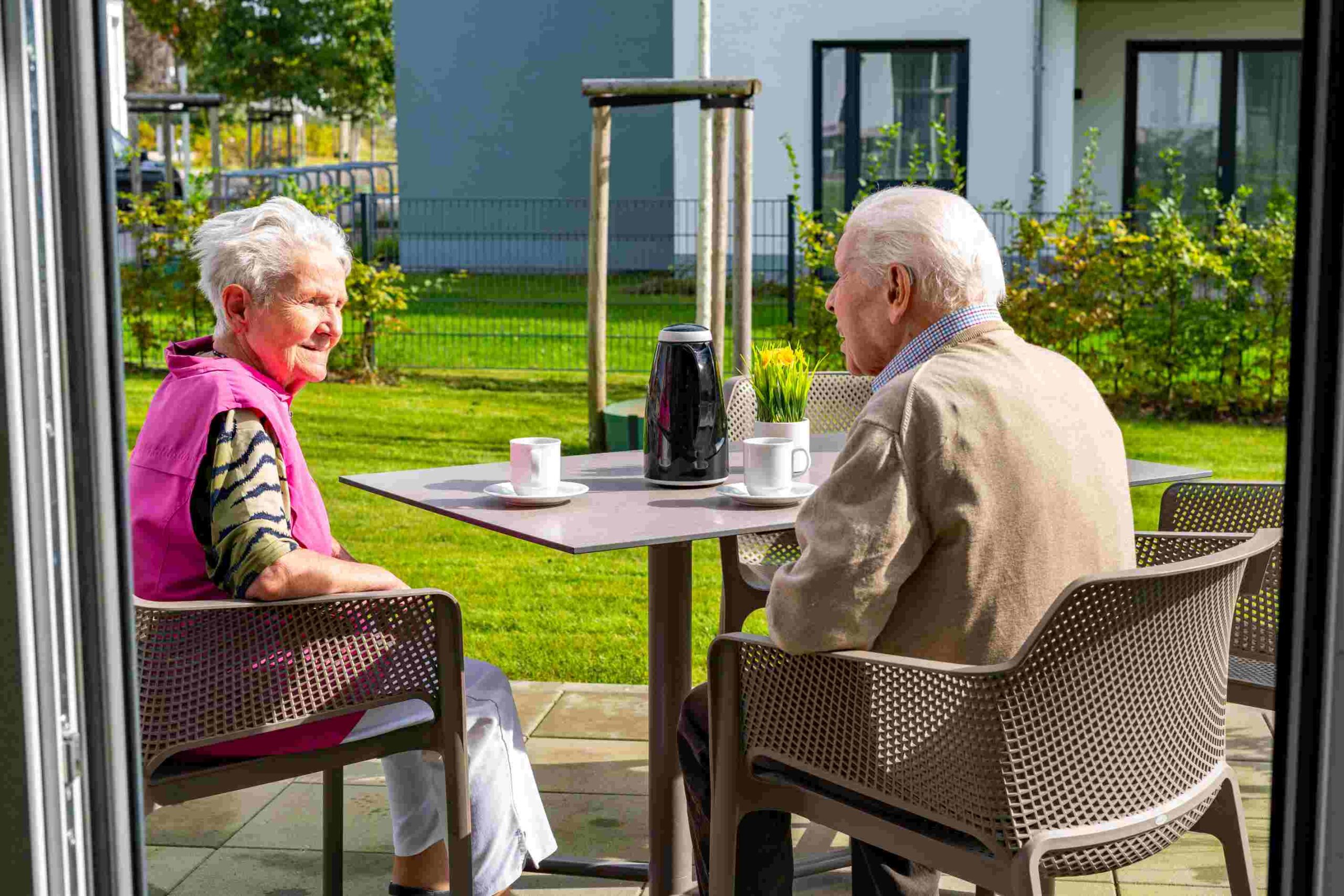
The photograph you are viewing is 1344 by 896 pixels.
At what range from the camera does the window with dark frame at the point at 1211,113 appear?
17.3 m

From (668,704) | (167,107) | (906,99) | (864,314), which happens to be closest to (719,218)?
(668,704)

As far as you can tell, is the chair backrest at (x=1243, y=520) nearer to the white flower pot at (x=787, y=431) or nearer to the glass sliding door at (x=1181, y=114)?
the white flower pot at (x=787, y=431)

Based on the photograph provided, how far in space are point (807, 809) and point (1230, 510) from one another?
1.41m

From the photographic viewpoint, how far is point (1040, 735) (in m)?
2.13

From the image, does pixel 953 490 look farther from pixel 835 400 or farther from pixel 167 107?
pixel 167 107

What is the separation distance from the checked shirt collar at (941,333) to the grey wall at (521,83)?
17.6 meters

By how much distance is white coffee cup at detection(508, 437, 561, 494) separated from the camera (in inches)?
114

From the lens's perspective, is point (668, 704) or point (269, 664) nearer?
point (269, 664)

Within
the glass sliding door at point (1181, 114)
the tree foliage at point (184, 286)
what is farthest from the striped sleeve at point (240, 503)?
the glass sliding door at point (1181, 114)

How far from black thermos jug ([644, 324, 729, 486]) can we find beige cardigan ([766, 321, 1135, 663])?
2.65 ft

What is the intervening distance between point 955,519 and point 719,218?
5.14 meters

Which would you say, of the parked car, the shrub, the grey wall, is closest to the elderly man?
the shrub

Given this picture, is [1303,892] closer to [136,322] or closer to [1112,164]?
[136,322]

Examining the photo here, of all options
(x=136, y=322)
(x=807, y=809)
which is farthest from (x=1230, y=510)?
Answer: (x=136, y=322)
